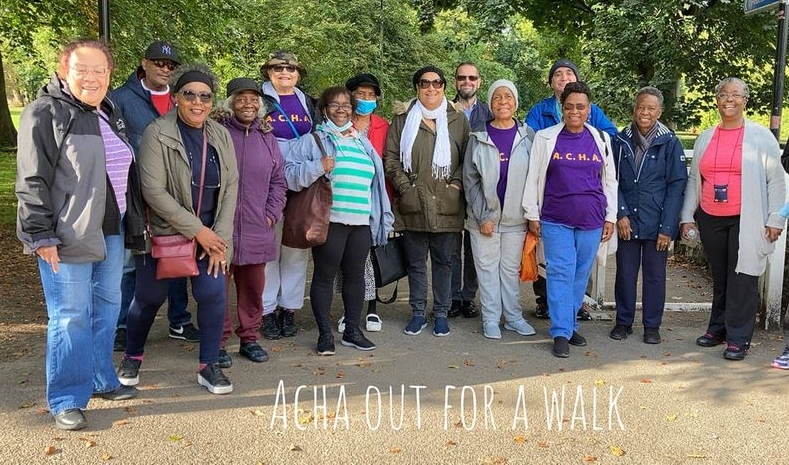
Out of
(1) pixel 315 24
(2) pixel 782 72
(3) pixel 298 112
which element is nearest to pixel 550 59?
(1) pixel 315 24

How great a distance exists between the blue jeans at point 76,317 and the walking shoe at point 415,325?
7.88 ft

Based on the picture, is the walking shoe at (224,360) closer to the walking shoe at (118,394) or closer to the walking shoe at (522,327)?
the walking shoe at (118,394)

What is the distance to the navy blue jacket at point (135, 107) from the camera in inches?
202

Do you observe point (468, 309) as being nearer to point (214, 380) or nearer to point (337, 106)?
point (337, 106)

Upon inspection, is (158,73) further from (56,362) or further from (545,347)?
(545,347)

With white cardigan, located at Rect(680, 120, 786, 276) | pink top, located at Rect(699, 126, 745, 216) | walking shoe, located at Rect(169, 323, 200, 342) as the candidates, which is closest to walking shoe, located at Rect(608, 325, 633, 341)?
white cardigan, located at Rect(680, 120, 786, 276)

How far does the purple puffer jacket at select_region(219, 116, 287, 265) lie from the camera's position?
5.02m

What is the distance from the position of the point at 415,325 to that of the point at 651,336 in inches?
70.2

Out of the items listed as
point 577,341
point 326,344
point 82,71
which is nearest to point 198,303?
point 326,344

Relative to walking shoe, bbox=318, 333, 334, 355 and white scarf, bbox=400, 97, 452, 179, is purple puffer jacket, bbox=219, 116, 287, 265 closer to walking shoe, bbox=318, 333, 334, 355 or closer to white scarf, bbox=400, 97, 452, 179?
walking shoe, bbox=318, 333, 334, 355

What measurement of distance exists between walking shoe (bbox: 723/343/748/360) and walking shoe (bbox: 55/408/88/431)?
4217 millimetres

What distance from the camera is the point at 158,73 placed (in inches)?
207

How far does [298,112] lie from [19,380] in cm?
257

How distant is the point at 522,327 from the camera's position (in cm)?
607
